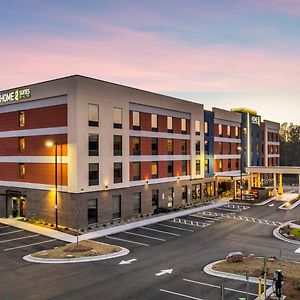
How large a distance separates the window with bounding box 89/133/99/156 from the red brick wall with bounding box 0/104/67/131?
3.20m

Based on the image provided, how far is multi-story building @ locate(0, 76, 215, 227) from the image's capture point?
132 feet

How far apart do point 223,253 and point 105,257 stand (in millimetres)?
9228

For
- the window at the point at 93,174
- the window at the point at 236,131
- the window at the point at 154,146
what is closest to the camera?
the window at the point at 93,174

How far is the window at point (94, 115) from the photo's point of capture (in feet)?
136

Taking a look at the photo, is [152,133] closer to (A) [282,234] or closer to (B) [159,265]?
(A) [282,234]

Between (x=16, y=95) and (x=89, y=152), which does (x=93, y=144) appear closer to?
(x=89, y=152)

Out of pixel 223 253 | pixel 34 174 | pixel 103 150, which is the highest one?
pixel 103 150

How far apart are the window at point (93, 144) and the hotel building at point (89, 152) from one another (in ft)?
0.36

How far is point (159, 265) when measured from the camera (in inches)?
1051

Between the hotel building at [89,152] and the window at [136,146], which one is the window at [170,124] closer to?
the hotel building at [89,152]

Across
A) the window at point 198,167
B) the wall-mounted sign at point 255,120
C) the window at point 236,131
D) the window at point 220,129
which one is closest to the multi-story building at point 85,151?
the window at point 198,167

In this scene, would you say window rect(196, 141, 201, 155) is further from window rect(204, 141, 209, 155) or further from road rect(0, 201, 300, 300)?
road rect(0, 201, 300, 300)

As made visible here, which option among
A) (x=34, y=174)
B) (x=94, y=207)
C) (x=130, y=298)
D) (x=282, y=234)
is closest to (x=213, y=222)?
(x=282, y=234)

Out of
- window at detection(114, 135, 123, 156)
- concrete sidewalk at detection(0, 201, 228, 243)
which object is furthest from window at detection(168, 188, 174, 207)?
window at detection(114, 135, 123, 156)
